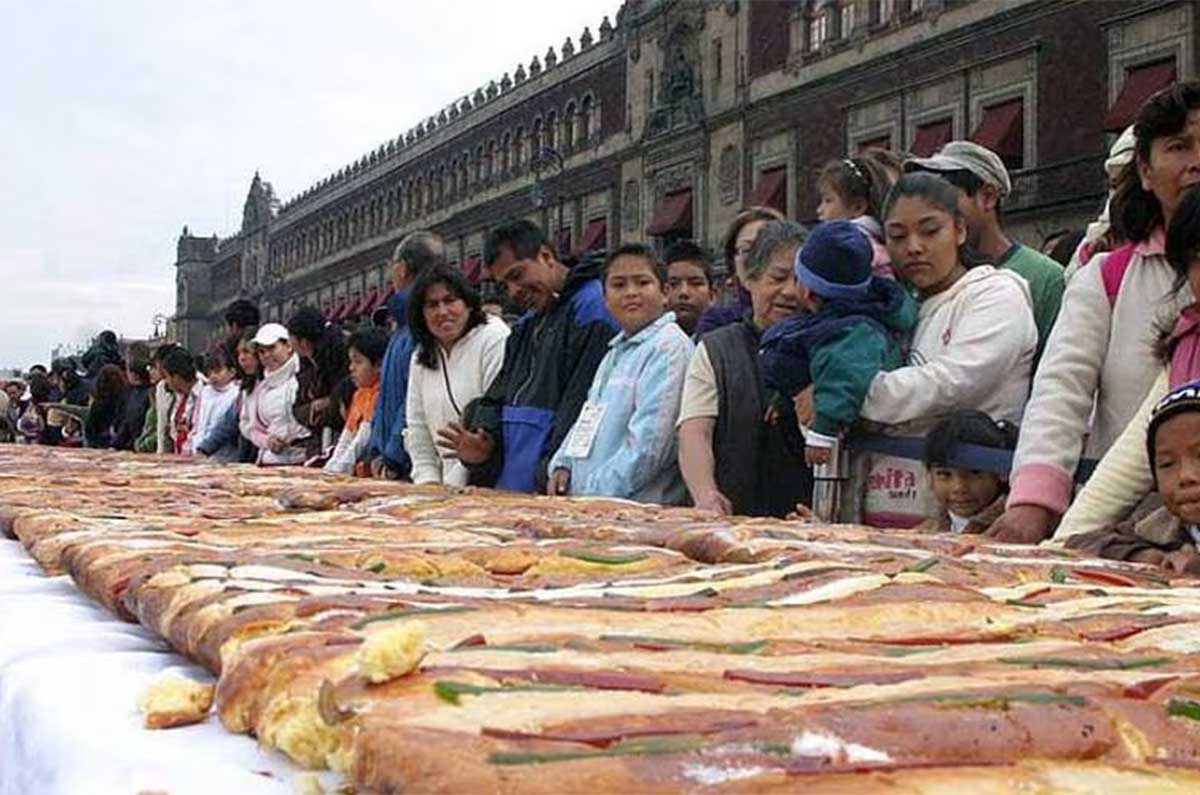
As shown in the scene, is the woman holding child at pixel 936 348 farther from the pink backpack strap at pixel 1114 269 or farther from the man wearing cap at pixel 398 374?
the man wearing cap at pixel 398 374

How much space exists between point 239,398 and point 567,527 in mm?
6503

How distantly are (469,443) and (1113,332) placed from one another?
2403 mm

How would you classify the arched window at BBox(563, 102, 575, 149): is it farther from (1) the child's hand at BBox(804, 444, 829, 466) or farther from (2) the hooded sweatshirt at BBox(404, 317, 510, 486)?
(1) the child's hand at BBox(804, 444, 829, 466)

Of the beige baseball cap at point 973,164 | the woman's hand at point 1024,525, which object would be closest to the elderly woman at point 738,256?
the beige baseball cap at point 973,164

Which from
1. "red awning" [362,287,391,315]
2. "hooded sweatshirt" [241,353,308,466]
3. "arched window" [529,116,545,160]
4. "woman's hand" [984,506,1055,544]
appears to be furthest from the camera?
"red awning" [362,287,391,315]

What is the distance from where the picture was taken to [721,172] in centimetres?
2909

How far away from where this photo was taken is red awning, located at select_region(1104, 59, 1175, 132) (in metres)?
19.1

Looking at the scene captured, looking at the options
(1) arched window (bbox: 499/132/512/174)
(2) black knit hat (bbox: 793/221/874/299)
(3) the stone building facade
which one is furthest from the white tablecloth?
(1) arched window (bbox: 499/132/512/174)

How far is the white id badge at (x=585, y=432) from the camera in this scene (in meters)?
4.27

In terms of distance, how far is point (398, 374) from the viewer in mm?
5949

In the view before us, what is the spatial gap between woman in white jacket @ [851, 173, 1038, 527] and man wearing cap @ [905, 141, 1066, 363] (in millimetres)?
219

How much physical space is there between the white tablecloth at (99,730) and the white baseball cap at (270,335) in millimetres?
6385

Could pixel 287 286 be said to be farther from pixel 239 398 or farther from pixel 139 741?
pixel 139 741

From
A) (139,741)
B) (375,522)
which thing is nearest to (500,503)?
(375,522)
